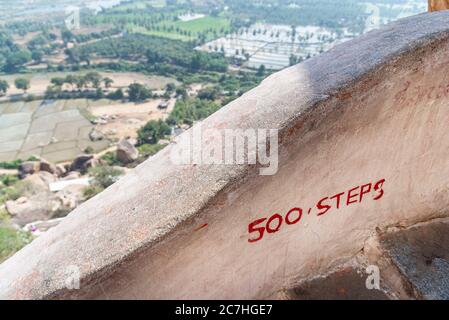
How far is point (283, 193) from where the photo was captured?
70.1 inches

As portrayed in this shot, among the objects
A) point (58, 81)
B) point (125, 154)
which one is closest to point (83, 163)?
point (125, 154)

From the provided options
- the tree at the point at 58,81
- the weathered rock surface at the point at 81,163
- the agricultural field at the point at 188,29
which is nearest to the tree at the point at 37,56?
the tree at the point at 58,81

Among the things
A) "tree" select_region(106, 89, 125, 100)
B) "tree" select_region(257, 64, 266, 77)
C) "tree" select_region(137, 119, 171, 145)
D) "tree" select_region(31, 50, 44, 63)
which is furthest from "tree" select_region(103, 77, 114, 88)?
"tree" select_region(31, 50, 44, 63)

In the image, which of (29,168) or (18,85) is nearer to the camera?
(29,168)

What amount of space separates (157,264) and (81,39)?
72.9 m

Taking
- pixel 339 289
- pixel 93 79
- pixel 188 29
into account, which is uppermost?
pixel 339 289

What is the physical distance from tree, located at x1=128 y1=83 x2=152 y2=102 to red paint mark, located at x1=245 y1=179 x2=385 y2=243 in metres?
41.3

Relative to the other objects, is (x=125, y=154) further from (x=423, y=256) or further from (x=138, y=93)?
(x=423, y=256)

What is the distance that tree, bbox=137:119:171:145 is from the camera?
30.6m

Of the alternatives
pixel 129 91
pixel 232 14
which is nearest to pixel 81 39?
pixel 129 91

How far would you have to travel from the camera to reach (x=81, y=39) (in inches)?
2630

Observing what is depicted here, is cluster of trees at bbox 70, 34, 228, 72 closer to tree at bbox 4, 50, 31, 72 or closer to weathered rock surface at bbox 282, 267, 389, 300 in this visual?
tree at bbox 4, 50, 31, 72

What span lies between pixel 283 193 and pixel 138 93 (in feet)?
137
